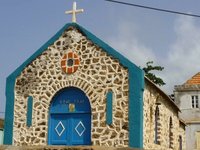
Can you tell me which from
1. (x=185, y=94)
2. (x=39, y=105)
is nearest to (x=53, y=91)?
(x=39, y=105)

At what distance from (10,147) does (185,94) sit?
2240 centimetres

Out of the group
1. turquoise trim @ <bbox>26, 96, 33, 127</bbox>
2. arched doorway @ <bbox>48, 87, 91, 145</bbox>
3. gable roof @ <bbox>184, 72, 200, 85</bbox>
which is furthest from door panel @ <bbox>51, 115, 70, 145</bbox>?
gable roof @ <bbox>184, 72, 200, 85</bbox>

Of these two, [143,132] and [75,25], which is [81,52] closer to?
[75,25]

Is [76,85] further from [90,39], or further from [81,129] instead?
[90,39]

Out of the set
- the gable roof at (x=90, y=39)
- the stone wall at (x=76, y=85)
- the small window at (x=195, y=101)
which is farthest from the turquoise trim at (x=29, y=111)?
the small window at (x=195, y=101)

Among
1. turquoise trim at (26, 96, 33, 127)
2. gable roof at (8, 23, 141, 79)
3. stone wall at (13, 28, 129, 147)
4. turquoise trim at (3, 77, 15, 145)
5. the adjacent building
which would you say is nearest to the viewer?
stone wall at (13, 28, 129, 147)

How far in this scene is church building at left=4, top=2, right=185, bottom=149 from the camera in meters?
16.8

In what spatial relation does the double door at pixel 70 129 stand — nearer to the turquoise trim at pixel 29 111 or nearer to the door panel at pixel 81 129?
the door panel at pixel 81 129

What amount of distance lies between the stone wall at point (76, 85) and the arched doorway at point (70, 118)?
0.25m

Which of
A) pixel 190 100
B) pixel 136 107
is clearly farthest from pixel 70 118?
pixel 190 100

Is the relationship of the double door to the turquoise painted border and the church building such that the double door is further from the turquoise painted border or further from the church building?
the turquoise painted border

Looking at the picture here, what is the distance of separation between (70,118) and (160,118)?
450 centimetres

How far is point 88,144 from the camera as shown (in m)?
17.3

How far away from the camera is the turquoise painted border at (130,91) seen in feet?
54.0
